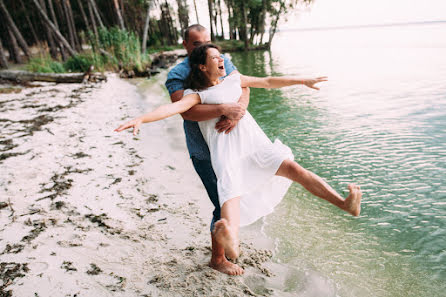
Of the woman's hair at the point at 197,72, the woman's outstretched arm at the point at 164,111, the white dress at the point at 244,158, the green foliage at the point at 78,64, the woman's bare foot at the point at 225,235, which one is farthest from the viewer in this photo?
the green foliage at the point at 78,64

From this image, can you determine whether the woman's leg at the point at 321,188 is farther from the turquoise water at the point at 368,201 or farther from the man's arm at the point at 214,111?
the turquoise water at the point at 368,201

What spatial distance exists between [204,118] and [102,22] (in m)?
32.2

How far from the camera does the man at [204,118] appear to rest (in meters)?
2.09

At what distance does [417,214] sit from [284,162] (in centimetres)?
239

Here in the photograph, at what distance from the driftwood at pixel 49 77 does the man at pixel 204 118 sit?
998cm

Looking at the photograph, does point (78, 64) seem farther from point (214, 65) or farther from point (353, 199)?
point (353, 199)

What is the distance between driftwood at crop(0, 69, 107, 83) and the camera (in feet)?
33.2

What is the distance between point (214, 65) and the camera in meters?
2.16

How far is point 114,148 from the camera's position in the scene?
5043 millimetres

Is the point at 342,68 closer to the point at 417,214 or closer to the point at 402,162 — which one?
the point at 402,162

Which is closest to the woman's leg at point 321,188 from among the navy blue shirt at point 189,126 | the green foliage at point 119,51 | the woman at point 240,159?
the woman at point 240,159

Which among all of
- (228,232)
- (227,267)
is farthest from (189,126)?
(227,267)

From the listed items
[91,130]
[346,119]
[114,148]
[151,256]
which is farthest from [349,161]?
[91,130]

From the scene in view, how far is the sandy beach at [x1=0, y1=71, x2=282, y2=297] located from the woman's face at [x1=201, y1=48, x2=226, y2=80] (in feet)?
5.42
